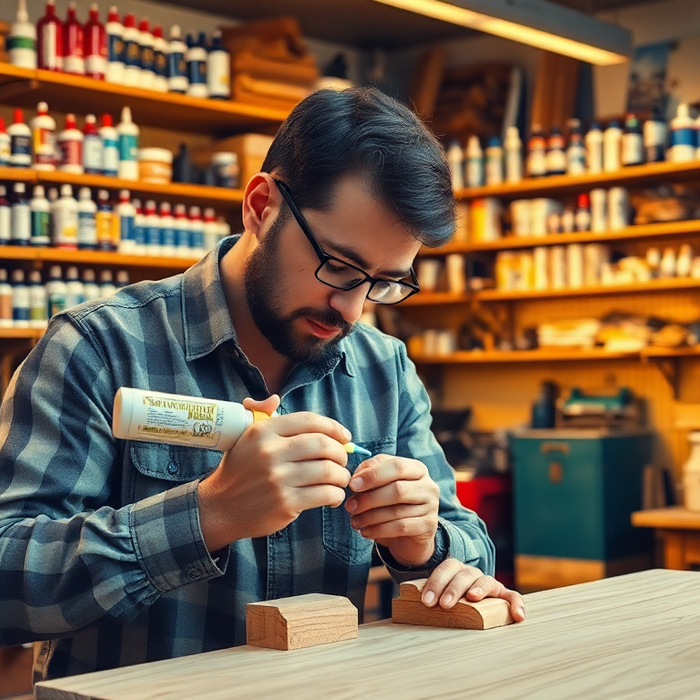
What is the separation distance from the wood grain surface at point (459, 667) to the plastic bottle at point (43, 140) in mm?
3502

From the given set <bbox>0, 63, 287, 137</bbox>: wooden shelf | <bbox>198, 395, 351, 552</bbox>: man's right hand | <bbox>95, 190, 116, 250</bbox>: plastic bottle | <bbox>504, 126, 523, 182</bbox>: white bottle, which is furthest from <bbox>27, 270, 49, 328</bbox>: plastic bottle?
<bbox>198, 395, 351, 552</bbox>: man's right hand

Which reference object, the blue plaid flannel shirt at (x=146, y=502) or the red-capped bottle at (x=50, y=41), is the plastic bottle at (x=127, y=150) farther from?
the blue plaid flannel shirt at (x=146, y=502)

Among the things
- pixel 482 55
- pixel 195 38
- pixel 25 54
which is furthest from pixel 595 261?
pixel 25 54

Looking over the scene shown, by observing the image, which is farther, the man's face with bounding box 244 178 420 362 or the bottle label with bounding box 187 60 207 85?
the bottle label with bounding box 187 60 207 85

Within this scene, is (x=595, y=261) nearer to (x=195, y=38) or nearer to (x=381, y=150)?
(x=195, y=38)

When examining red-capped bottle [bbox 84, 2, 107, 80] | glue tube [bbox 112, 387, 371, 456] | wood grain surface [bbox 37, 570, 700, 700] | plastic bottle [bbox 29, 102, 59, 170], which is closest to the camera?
wood grain surface [bbox 37, 570, 700, 700]

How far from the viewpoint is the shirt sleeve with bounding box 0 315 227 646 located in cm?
137

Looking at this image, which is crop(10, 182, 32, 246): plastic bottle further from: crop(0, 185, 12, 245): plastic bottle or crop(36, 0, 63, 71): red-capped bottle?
crop(36, 0, 63, 71): red-capped bottle

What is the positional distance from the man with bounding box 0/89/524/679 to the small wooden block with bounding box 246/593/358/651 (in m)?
0.09

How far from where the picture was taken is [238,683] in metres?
1.14

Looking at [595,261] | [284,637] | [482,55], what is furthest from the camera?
[482,55]

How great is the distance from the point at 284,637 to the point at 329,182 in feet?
2.15

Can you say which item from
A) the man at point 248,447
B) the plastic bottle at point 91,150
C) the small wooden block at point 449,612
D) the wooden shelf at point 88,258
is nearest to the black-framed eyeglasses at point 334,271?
the man at point 248,447

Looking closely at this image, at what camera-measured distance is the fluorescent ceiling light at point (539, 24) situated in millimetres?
4090
